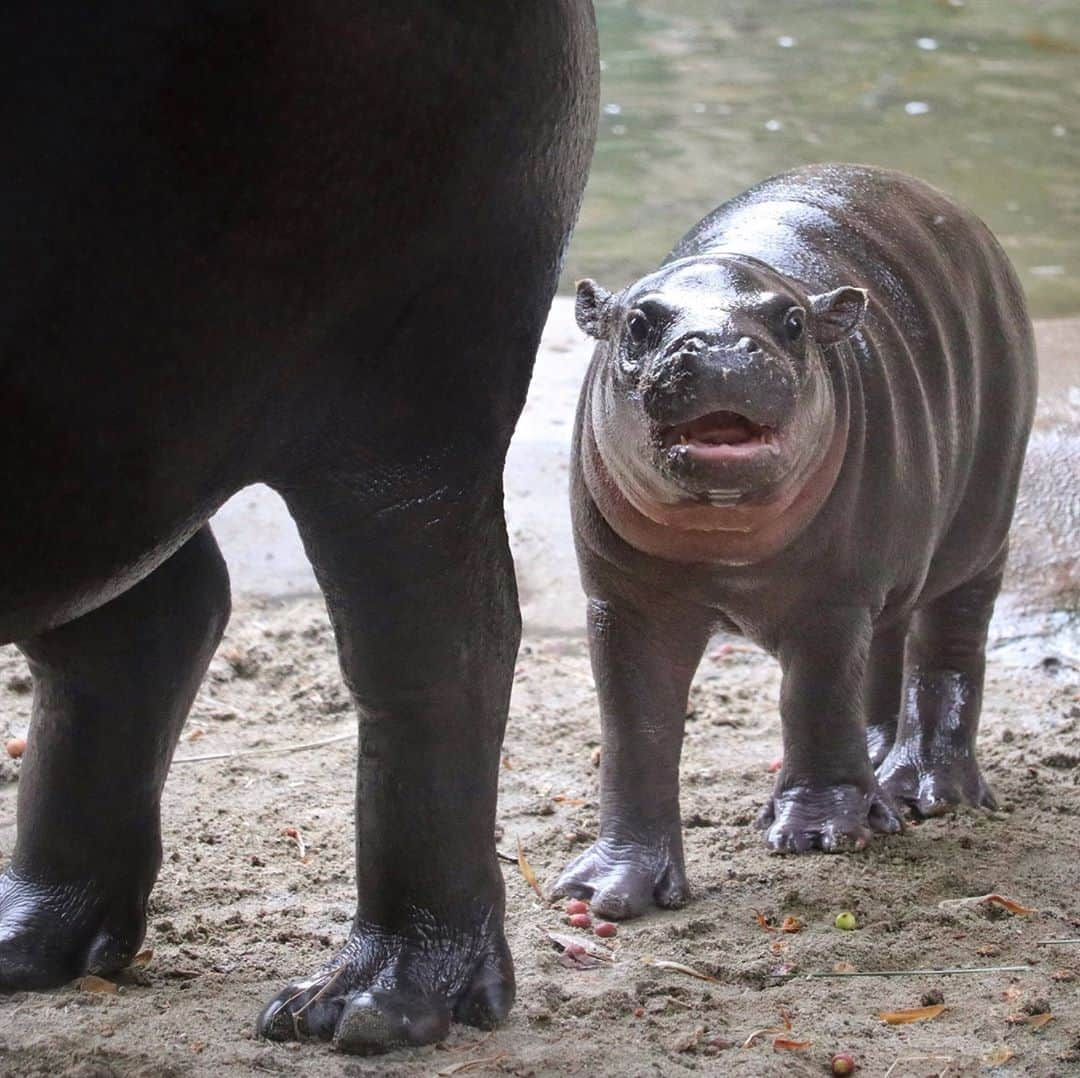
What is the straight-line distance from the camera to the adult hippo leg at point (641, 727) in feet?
12.6

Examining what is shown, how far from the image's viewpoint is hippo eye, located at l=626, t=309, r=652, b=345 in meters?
3.63

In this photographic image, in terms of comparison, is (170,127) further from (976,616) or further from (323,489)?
(976,616)

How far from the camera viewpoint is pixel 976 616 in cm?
455

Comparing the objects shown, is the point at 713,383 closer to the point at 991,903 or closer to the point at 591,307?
the point at 591,307

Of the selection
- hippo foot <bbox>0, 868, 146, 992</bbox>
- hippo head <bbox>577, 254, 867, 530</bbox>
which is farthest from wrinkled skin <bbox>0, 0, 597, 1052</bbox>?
hippo head <bbox>577, 254, 867, 530</bbox>

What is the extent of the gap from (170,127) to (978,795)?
2705 millimetres

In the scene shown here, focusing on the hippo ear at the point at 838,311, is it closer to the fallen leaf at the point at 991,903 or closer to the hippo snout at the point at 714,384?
the hippo snout at the point at 714,384

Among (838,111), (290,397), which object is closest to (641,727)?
(290,397)

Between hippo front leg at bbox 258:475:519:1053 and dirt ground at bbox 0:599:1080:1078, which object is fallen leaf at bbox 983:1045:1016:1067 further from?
hippo front leg at bbox 258:475:519:1053

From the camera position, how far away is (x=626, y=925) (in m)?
3.68

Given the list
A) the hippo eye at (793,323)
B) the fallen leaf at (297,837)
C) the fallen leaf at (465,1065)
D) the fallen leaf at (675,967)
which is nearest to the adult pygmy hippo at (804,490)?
the hippo eye at (793,323)

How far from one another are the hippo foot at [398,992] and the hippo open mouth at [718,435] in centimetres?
92

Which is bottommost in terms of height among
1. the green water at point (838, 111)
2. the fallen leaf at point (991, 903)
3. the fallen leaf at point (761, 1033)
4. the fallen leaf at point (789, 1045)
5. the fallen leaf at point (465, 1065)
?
the green water at point (838, 111)

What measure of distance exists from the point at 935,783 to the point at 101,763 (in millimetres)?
1994
